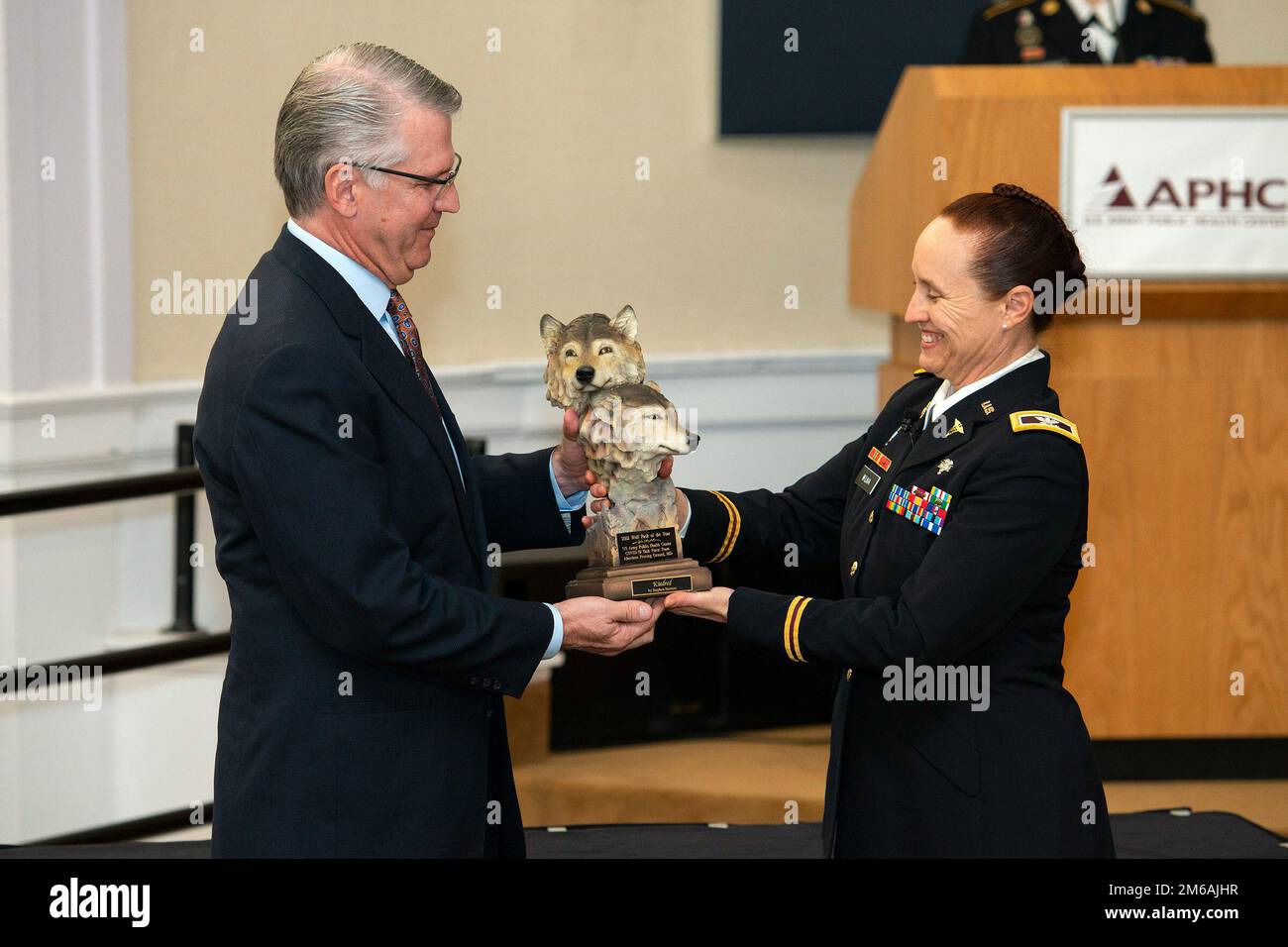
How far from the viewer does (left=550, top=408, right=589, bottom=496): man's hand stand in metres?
2.42

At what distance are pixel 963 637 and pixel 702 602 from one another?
420mm

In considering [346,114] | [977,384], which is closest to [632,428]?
[977,384]

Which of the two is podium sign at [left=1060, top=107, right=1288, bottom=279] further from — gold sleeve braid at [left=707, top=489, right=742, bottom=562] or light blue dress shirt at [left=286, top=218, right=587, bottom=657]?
light blue dress shirt at [left=286, top=218, right=587, bottom=657]

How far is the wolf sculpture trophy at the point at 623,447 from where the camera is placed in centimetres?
222

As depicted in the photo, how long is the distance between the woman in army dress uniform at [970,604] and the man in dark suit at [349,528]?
1.49 ft

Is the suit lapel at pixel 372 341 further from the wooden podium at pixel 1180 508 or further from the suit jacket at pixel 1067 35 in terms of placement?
the suit jacket at pixel 1067 35

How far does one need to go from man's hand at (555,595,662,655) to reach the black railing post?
2.04 metres

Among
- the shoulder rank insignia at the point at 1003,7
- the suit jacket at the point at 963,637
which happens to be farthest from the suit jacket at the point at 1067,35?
the suit jacket at the point at 963,637

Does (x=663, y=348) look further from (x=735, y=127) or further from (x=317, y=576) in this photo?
(x=317, y=576)

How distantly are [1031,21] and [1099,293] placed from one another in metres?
1.20

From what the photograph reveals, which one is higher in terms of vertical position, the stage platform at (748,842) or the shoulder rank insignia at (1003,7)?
the shoulder rank insignia at (1003,7)

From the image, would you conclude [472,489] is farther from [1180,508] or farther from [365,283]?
[1180,508]
